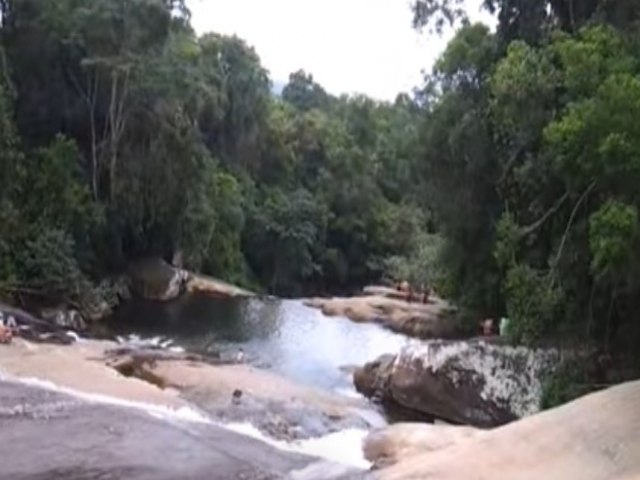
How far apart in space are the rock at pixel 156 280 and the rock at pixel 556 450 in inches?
872

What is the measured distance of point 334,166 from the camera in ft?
163

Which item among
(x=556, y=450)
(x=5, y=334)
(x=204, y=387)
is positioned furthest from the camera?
(x=5, y=334)

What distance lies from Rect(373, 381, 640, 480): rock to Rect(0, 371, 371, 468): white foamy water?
5.93ft

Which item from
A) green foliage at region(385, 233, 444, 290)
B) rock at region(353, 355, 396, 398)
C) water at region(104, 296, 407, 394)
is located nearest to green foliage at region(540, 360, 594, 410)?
rock at region(353, 355, 396, 398)

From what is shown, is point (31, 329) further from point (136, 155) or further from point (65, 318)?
point (136, 155)

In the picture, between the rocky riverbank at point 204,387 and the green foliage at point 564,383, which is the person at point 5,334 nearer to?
the rocky riverbank at point 204,387

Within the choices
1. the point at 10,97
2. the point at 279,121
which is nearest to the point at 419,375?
the point at 10,97

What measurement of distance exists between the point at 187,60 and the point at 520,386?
2192 cm

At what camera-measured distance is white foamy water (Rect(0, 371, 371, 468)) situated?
11.7 m

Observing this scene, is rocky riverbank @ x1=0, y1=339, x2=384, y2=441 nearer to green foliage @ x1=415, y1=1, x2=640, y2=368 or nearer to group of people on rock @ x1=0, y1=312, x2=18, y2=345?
group of people on rock @ x1=0, y1=312, x2=18, y2=345

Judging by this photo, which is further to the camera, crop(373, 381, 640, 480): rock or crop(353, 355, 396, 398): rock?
crop(353, 355, 396, 398): rock

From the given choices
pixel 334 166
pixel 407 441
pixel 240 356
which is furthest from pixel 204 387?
pixel 334 166

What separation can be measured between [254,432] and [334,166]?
37948 millimetres

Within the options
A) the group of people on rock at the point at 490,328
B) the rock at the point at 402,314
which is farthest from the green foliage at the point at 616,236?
the rock at the point at 402,314
